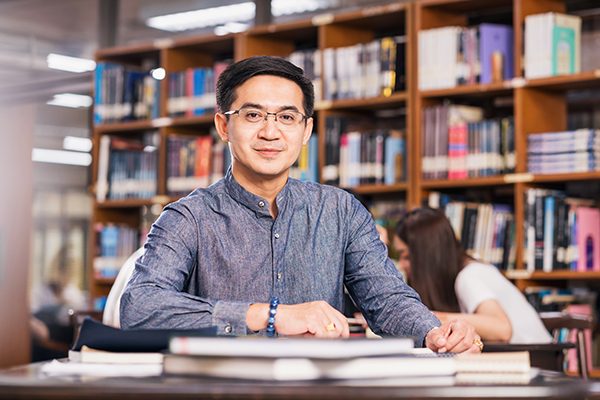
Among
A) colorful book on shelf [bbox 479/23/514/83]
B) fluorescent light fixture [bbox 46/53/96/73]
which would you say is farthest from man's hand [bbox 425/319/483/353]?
fluorescent light fixture [bbox 46/53/96/73]

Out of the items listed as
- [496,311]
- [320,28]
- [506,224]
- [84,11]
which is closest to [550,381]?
[496,311]

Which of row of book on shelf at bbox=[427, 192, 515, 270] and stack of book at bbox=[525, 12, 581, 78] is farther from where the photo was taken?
row of book on shelf at bbox=[427, 192, 515, 270]

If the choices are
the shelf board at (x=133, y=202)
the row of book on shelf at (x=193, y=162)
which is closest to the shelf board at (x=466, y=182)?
the row of book on shelf at (x=193, y=162)

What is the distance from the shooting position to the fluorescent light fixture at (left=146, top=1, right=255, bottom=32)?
6.89 metres

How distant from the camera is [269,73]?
214 cm

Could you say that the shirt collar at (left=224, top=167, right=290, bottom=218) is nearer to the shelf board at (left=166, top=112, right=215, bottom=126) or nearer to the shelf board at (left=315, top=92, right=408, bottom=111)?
the shelf board at (left=315, top=92, right=408, bottom=111)

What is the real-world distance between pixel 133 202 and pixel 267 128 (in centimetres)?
440

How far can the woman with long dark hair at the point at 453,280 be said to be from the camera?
158 inches

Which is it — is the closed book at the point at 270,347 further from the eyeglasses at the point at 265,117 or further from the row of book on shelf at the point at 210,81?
the row of book on shelf at the point at 210,81

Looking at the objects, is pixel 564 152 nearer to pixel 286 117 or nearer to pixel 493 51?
pixel 493 51

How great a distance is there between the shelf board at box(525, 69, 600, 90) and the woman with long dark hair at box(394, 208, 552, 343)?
3.04 ft

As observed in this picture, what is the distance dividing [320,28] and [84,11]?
2.86 meters

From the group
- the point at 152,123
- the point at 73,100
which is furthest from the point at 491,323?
the point at 73,100

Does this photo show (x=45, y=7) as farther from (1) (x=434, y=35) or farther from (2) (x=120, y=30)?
(1) (x=434, y=35)
